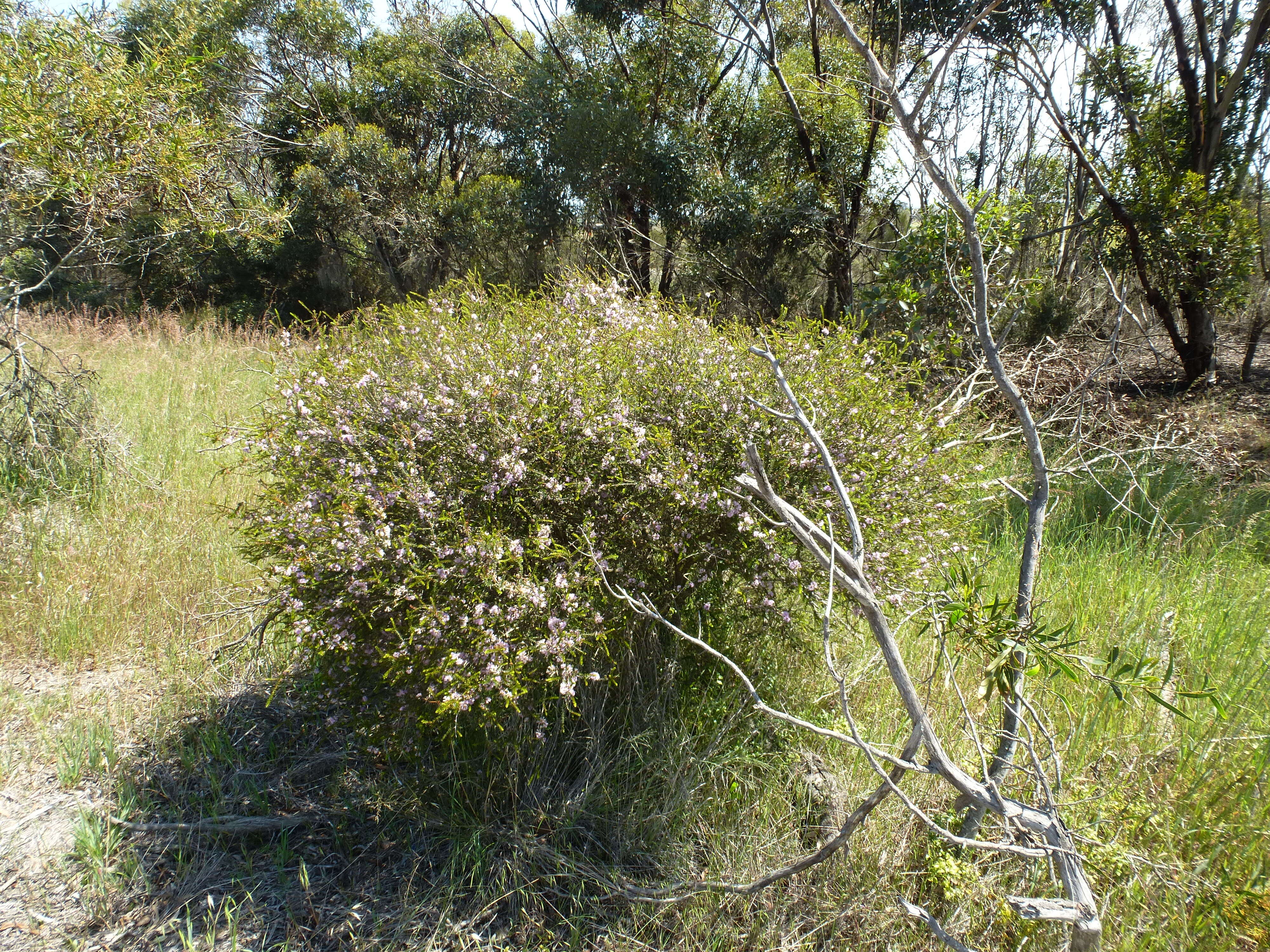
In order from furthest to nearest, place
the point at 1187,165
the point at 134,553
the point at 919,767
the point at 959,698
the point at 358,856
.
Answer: the point at 1187,165 → the point at 134,553 → the point at 358,856 → the point at 959,698 → the point at 919,767

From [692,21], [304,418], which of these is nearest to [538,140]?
[692,21]

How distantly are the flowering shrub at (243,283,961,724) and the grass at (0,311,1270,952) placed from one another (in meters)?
0.43

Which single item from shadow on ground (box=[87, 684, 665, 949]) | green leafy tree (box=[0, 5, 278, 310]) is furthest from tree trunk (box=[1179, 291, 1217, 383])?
green leafy tree (box=[0, 5, 278, 310])

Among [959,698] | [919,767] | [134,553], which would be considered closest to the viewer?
[919,767]

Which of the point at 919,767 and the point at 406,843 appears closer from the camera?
the point at 919,767

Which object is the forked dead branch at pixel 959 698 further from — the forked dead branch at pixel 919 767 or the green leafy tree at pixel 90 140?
the green leafy tree at pixel 90 140

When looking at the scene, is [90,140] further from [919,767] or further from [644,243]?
[644,243]

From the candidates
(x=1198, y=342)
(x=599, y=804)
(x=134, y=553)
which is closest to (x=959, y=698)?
(x=599, y=804)

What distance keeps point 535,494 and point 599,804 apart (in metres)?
1.15

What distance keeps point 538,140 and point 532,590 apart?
38.2 ft

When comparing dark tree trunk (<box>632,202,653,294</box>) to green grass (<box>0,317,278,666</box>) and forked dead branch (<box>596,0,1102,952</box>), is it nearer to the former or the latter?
green grass (<box>0,317,278,666</box>)

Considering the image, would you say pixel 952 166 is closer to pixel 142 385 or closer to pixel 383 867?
pixel 383 867

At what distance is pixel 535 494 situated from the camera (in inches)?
94.5

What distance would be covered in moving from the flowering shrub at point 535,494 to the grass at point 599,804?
426 millimetres
